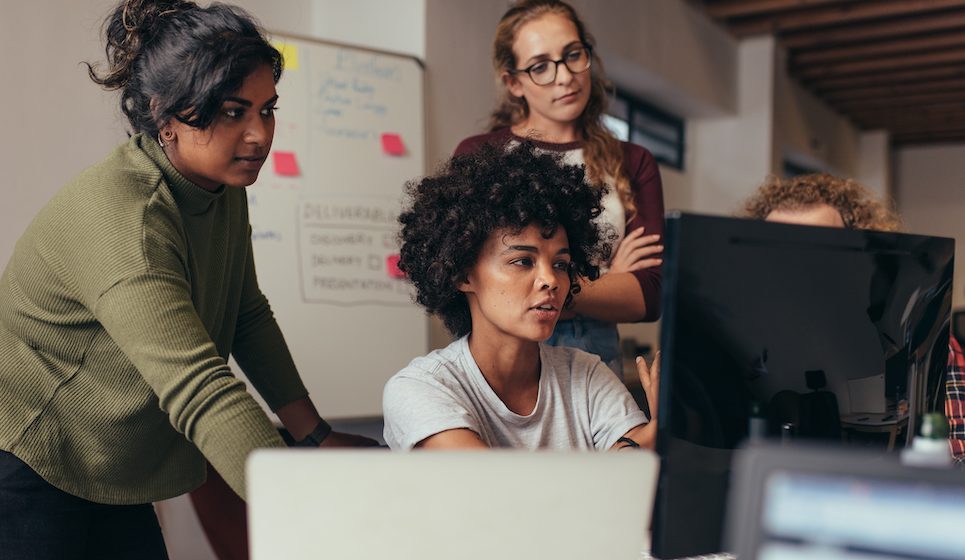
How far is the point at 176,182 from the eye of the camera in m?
1.19

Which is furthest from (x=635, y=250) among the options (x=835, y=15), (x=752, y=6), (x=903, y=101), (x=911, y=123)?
(x=911, y=123)

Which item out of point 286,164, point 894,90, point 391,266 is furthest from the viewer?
point 894,90

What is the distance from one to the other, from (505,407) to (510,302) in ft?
0.52

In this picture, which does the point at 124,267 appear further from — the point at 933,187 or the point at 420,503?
the point at 933,187

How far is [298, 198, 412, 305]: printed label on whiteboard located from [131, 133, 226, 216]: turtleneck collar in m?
1.73

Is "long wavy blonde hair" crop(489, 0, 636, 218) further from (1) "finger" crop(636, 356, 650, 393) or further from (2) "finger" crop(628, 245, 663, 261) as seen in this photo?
(1) "finger" crop(636, 356, 650, 393)

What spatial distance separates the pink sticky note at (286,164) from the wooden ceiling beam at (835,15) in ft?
13.9

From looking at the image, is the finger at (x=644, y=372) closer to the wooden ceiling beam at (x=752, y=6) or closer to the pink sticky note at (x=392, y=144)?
the pink sticky note at (x=392, y=144)

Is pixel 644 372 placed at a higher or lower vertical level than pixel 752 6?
lower

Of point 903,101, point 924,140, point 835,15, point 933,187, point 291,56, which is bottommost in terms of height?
point 291,56

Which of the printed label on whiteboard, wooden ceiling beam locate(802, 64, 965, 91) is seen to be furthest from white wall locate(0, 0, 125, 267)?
wooden ceiling beam locate(802, 64, 965, 91)

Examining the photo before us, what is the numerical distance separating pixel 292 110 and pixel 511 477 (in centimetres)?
254

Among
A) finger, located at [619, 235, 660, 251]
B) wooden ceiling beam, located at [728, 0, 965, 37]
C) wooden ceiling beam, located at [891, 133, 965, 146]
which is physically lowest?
finger, located at [619, 235, 660, 251]

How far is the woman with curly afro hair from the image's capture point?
1.34 metres
